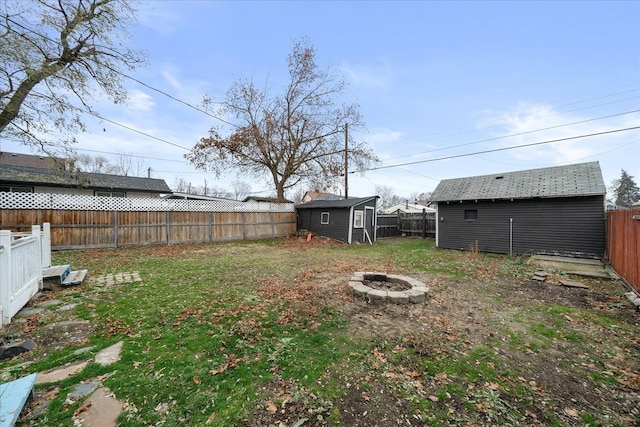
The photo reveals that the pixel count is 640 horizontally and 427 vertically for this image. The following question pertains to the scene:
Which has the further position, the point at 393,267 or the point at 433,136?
the point at 433,136

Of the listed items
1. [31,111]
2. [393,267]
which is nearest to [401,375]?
[393,267]

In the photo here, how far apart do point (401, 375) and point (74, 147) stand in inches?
443

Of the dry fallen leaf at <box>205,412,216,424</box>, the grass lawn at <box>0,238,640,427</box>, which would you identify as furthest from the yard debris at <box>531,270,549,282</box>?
the dry fallen leaf at <box>205,412,216,424</box>

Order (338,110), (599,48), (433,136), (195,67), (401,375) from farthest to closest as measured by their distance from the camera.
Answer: (433,136), (338,110), (195,67), (599,48), (401,375)

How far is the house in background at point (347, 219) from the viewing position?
13.6 metres

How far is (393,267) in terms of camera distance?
289 inches

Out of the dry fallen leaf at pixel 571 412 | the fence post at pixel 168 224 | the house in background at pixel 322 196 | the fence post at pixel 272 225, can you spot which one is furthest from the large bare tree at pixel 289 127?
the dry fallen leaf at pixel 571 412

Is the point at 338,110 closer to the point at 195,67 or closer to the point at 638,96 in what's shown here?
the point at 195,67

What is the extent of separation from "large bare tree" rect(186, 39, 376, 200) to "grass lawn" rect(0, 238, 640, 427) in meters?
12.8

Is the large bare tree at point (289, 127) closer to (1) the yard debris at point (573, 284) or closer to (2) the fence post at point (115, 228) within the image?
(2) the fence post at point (115, 228)

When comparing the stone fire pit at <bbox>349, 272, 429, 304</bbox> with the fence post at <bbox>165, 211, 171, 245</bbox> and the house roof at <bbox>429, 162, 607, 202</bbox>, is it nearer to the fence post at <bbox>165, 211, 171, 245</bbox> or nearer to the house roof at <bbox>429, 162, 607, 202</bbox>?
the house roof at <bbox>429, 162, 607, 202</bbox>

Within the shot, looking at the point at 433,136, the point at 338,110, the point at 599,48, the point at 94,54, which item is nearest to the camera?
the point at 94,54

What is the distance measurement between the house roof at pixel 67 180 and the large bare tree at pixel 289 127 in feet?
13.9

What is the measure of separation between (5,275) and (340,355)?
4.17 metres
